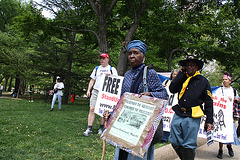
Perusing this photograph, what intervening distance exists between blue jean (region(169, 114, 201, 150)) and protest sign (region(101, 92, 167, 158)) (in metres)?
1.42

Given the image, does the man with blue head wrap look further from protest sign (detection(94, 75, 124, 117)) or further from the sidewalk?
protest sign (detection(94, 75, 124, 117))

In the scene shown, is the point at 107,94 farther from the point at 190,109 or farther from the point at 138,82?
the point at 138,82

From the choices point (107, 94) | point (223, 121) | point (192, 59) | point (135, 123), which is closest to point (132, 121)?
point (135, 123)

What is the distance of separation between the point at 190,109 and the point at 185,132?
38cm

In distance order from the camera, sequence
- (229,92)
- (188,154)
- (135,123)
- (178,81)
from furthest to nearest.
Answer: (229,92), (178,81), (188,154), (135,123)

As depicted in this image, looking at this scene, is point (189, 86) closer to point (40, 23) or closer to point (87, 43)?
point (40, 23)

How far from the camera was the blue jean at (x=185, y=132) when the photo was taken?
136 inches

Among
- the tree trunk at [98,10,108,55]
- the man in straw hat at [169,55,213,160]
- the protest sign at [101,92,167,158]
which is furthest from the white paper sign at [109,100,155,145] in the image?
the tree trunk at [98,10,108,55]

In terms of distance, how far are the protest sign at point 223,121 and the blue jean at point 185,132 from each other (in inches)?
108

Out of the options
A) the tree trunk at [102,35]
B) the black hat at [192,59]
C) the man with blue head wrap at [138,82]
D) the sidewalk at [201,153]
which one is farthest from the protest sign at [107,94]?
the tree trunk at [102,35]

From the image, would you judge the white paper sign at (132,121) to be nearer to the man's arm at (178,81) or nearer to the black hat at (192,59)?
the man's arm at (178,81)

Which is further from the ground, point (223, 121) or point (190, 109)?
point (190, 109)

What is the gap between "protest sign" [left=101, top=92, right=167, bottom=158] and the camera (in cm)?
218

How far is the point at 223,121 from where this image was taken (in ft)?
19.4
